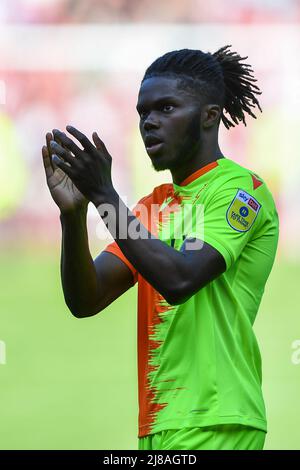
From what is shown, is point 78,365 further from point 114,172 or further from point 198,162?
point 198,162

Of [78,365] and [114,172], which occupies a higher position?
[114,172]

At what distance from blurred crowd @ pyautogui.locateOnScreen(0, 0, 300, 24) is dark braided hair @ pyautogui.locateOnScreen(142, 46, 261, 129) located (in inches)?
166

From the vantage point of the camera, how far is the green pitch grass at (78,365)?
580 centimetres

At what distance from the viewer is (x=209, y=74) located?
295 cm

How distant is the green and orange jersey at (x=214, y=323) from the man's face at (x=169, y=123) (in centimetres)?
10

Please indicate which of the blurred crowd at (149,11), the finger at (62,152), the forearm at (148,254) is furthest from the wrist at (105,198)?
the blurred crowd at (149,11)

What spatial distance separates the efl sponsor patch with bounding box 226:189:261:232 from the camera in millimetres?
2702

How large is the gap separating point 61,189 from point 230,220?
0.49 meters

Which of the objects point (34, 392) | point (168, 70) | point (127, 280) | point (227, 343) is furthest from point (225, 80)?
point (34, 392)

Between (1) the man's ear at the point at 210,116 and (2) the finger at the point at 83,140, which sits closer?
(2) the finger at the point at 83,140

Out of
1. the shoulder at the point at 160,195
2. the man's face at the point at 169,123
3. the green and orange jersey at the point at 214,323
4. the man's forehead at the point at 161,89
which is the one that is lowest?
the green and orange jersey at the point at 214,323

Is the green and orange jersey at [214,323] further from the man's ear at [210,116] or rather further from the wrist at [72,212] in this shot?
the wrist at [72,212]

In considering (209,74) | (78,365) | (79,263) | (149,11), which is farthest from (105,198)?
(149,11)

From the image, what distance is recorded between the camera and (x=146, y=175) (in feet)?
22.0
